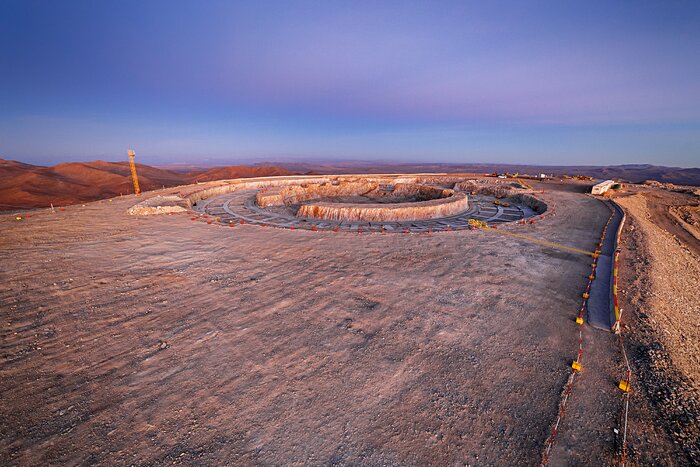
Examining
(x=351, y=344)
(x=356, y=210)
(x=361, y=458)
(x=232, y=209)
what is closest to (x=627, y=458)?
(x=361, y=458)

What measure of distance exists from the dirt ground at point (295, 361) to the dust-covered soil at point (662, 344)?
196mm

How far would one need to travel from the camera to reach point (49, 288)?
7039mm

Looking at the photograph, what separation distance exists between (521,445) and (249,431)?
354cm

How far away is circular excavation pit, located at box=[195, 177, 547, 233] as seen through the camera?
15.6 metres

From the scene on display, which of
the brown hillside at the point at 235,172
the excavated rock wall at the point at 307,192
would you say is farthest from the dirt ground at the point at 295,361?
the brown hillside at the point at 235,172

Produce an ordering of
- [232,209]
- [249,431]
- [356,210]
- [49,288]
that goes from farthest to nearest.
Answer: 1. [232,209]
2. [356,210]
3. [49,288]
4. [249,431]

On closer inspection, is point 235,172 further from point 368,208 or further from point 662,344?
point 662,344

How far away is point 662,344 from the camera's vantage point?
5.36 meters

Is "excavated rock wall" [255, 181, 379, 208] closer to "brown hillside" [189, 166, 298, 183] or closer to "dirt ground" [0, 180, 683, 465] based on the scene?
"dirt ground" [0, 180, 683, 465]

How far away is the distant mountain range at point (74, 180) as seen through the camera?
27828 mm

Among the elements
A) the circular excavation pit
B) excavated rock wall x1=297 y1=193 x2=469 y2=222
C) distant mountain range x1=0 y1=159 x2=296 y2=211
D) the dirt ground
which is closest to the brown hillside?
distant mountain range x1=0 y1=159 x2=296 y2=211

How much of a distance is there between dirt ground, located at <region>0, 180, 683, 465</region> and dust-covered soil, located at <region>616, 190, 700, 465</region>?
0.20 m

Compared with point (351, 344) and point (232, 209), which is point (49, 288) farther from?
point (232, 209)

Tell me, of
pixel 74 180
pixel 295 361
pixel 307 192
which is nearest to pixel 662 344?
pixel 295 361
